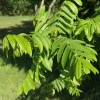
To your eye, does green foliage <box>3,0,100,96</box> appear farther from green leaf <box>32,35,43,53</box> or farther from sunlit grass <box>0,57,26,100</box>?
sunlit grass <box>0,57,26,100</box>

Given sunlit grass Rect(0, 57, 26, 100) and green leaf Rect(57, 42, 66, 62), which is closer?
green leaf Rect(57, 42, 66, 62)

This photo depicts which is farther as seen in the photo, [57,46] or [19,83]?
[19,83]

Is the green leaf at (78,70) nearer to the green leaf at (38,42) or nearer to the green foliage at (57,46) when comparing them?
the green foliage at (57,46)

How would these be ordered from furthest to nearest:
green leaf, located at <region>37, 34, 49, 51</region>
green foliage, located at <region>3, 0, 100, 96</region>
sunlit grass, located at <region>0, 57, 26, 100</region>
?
1. sunlit grass, located at <region>0, 57, 26, 100</region>
2. green leaf, located at <region>37, 34, 49, 51</region>
3. green foliage, located at <region>3, 0, 100, 96</region>

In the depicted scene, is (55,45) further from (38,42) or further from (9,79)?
(9,79)

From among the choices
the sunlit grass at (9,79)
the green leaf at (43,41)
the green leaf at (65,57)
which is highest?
the green leaf at (43,41)

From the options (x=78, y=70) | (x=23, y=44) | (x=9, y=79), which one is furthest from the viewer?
(x=9, y=79)

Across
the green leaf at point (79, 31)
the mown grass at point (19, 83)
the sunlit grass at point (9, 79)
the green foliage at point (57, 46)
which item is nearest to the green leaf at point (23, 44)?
the green foliage at point (57, 46)

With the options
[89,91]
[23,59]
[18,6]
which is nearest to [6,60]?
[23,59]

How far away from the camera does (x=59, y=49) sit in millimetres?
1382

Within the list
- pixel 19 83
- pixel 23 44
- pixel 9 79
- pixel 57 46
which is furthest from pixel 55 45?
pixel 9 79

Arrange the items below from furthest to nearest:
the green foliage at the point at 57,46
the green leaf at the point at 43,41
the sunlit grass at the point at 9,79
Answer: the sunlit grass at the point at 9,79 < the green leaf at the point at 43,41 < the green foliage at the point at 57,46

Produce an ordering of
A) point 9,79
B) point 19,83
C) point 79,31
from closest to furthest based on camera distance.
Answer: point 79,31, point 19,83, point 9,79

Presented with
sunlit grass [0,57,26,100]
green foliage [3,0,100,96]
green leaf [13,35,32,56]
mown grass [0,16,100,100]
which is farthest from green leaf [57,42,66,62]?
sunlit grass [0,57,26,100]
